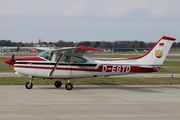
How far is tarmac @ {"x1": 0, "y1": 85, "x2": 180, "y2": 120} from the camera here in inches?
445

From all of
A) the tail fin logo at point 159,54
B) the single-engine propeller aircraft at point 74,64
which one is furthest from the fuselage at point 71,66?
the tail fin logo at point 159,54

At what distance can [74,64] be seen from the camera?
19.9 metres

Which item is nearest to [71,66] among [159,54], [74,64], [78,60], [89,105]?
[74,64]

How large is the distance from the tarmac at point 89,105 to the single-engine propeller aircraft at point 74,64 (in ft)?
3.90

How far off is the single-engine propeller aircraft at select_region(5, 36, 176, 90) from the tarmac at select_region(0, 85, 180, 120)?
1.19m

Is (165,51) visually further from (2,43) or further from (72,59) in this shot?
(2,43)

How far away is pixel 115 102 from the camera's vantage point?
1463cm

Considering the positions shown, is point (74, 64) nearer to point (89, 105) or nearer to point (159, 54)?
point (159, 54)

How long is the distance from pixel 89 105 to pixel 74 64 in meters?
6.34

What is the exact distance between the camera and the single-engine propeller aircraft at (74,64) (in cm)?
1922

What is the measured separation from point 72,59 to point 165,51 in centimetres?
463

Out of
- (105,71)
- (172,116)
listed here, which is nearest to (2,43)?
(105,71)

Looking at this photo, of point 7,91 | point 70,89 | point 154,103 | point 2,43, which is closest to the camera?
point 154,103

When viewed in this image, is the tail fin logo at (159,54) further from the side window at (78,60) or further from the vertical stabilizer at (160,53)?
the side window at (78,60)
